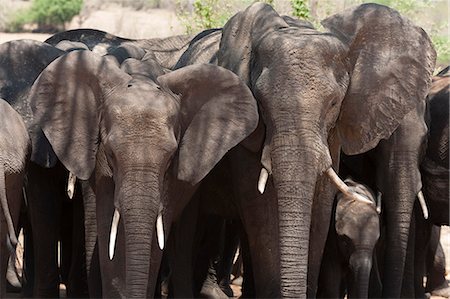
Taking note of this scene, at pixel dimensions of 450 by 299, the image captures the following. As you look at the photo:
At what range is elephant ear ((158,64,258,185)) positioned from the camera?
267 inches

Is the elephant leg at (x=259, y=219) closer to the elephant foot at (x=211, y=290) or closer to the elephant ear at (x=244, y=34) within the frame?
the elephant ear at (x=244, y=34)

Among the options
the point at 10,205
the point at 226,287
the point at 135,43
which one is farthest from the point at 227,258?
the point at 10,205

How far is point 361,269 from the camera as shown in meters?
7.53

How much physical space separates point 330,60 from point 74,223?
7.92ft

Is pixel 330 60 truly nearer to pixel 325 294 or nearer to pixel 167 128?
pixel 167 128

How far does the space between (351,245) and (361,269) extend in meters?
0.17

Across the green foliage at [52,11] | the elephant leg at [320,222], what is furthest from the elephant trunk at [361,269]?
the green foliage at [52,11]

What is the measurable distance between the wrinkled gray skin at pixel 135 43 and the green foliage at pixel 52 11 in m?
16.1

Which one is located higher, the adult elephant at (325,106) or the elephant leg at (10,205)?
the adult elephant at (325,106)

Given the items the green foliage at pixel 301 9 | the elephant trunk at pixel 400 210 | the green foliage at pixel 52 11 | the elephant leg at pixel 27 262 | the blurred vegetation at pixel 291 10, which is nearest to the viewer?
the elephant trunk at pixel 400 210

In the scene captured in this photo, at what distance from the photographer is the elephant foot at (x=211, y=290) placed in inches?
334

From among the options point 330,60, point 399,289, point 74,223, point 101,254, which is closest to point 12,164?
point 101,254

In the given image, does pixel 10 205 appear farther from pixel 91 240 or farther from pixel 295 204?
pixel 295 204

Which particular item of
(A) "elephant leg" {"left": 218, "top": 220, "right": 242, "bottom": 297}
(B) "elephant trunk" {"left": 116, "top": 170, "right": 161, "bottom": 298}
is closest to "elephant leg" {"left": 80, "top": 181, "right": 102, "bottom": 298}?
(B) "elephant trunk" {"left": 116, "top": 170, "right": 161, "bottom": 298}
